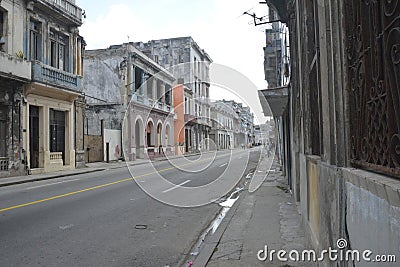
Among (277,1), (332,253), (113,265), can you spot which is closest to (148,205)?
(113,265)

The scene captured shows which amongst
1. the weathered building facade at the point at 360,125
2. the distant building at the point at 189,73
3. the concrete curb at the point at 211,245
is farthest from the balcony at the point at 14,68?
the distant building at the point at 189,73

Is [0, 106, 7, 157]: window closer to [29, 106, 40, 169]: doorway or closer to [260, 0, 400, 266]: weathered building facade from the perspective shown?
[29, 106, 40, 169]: doorway

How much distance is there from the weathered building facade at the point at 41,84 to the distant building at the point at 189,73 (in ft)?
90.8

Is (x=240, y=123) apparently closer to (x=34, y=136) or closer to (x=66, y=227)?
(x=34, y=136)

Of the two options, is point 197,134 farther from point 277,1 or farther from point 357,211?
point 357,211

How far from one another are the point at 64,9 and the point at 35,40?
314cm

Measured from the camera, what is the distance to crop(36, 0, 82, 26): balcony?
21347mm

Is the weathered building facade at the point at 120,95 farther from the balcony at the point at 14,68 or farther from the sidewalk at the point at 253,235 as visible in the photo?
the sidewalk at the point at 253,235

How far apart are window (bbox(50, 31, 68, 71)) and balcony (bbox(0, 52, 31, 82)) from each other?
3.55 meters

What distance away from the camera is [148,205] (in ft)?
33.7

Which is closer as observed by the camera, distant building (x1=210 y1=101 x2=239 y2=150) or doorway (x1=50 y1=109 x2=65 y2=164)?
doorway (x1=50 y1=109 x2=65 y2=164)

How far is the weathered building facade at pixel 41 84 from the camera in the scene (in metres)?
18.8

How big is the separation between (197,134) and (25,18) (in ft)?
130

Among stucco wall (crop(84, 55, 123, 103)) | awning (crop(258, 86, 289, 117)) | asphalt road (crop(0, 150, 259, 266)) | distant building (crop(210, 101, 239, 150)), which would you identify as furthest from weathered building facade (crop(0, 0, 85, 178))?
distant building (crop(210, 101, 239, 150))
